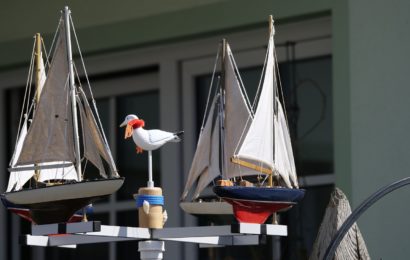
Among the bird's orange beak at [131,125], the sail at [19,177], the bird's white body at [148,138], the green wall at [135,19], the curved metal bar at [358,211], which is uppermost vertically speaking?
the green wall at [135,19]

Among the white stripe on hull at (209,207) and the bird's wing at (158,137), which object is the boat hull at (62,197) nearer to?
the bird's wing at (158,137)

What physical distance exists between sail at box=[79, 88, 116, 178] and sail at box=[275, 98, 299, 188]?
1.37 ft

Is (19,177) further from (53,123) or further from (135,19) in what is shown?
(135,19)

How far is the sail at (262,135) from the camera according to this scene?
285cm

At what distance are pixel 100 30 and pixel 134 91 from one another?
318mm

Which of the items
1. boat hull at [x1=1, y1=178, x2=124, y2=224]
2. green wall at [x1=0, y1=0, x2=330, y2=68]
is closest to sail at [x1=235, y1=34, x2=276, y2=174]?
boat hull at [x1=1, y1=178, x2=124, y2=224]

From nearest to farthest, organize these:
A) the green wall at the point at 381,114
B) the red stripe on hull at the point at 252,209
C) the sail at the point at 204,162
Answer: the red stripe on hull at the point at 252,209, the sail at the point at 204,162, the green wall at the point at 381,114

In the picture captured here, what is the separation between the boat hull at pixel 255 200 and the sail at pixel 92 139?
0.29 metres

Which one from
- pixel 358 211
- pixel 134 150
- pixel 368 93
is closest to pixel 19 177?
pixel 358 211

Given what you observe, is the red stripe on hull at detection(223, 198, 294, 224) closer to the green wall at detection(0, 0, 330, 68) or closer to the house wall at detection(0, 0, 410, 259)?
the house wall at detection(0, 0, 410, 259)

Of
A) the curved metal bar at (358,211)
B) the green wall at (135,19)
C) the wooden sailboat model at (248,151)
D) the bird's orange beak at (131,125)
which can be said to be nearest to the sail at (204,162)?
the wooden sailboat model at (248,151)

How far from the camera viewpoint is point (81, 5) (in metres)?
4.54

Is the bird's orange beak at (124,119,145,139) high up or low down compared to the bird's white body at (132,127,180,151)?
up

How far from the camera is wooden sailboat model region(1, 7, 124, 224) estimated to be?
274 cm
